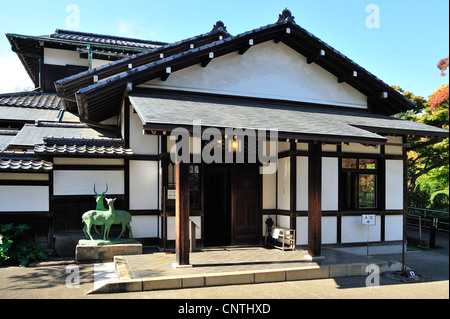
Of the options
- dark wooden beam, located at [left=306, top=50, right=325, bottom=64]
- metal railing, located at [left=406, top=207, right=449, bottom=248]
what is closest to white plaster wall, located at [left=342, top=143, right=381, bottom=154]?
dark wooden beam, located at [left=306, top=50, right=325, bottom=64]

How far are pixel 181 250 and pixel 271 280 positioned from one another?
183cm

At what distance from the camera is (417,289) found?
21.2ft

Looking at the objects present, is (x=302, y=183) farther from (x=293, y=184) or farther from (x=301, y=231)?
(x=301, y=231)

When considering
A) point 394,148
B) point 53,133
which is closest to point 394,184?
point 394,148

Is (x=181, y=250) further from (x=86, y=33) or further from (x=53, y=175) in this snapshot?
(x=86, y=33)

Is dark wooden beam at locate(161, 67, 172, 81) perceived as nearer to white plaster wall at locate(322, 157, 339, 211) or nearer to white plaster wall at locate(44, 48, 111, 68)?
white plaster wall at locate(322, 157, 339, 211)

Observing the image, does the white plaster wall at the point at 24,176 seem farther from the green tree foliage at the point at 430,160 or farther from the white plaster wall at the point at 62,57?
the green tree foliage at the point at 430,160

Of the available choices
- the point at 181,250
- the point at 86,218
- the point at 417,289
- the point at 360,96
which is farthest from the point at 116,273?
the point at 360,96

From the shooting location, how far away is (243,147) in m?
9.45

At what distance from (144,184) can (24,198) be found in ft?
9.35

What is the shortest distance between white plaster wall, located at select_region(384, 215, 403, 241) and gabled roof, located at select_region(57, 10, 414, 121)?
11.8 feet

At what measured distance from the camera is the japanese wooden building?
812 cm

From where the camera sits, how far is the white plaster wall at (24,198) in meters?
8.24

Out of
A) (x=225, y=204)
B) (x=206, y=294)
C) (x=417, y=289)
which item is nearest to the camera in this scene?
(x=206, y=294)
